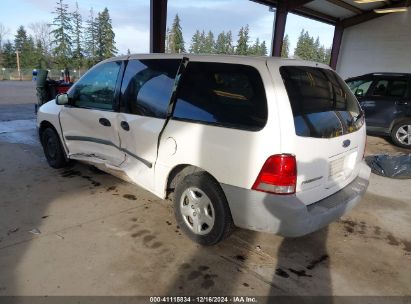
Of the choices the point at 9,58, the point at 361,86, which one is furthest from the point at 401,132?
the point at 9,58

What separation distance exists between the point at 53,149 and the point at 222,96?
3.28 metres

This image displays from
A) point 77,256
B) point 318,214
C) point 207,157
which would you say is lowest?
point 77,256

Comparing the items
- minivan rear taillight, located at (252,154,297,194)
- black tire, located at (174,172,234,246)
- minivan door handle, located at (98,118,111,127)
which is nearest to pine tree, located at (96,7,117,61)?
minivan door handle, located at (98,118,111,127)

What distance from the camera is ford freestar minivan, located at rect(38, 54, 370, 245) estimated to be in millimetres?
2637

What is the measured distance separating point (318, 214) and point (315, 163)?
412mm

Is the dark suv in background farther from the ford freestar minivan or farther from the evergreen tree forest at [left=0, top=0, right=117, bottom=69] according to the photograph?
the evergreen tree forest at [left=0, top=0, right=117, bottom=69]

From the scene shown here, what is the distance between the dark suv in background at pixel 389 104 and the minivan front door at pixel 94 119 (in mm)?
6733

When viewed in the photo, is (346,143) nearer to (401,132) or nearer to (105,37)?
(401,132)

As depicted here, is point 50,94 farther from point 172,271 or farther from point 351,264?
point 351,264

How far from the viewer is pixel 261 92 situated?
267 centimetres

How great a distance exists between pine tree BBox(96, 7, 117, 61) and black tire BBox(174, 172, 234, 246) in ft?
158

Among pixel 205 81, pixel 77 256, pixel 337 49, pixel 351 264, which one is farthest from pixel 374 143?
pixel 337 49

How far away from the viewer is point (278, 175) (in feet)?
8.52

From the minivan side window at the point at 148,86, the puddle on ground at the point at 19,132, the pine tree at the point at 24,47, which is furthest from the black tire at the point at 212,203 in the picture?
the pine tree at the point at 24,47
